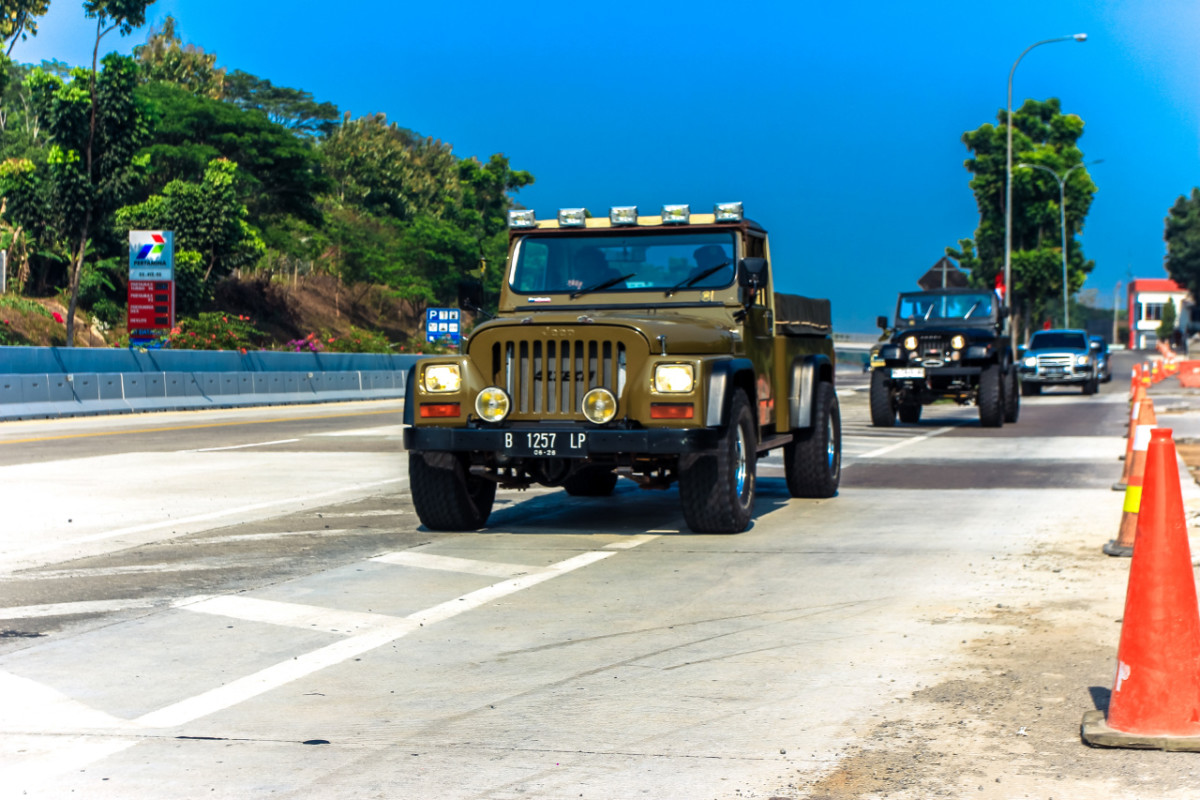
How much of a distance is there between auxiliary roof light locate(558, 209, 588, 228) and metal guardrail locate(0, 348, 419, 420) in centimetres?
1653

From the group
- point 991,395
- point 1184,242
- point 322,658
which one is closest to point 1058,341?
point 991,395

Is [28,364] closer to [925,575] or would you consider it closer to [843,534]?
[843,534]

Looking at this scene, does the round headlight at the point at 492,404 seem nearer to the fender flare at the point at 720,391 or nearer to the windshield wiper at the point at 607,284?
the fender flare at the point at 720,391

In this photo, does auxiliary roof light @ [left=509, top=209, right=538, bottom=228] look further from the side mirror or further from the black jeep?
the black jeep

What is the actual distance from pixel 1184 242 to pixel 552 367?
120 meters

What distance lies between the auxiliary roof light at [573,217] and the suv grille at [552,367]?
1782 mm

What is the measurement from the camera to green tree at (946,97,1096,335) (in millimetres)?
70500

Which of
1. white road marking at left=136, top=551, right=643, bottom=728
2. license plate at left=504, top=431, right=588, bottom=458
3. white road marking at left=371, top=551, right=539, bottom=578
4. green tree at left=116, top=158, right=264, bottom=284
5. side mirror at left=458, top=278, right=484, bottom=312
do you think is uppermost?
green tree at left=116, top=158, right=264, bottom=284

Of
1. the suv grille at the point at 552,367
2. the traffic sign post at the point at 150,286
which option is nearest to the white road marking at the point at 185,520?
the suv grille at the point at 552,367

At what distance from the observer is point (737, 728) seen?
16.4ft

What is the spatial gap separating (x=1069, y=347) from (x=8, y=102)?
4418 cm

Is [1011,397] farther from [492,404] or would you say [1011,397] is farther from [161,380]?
[492,404]

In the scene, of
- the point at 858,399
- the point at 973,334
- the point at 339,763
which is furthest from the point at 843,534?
the point at 858,399

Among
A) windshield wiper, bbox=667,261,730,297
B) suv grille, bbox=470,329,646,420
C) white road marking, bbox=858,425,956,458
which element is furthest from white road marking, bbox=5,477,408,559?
white road marking, bbox=858,425,956,458
